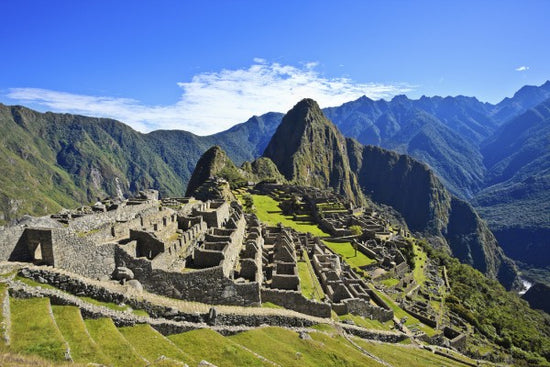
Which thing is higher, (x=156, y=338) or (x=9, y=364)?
(x=9, y=364)

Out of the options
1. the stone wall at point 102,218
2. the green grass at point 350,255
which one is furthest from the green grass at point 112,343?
the green grass at point 350,255

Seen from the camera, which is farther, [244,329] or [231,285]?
[231,285]

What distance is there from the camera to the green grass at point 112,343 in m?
13.3

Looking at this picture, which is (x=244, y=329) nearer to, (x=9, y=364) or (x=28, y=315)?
(x=28, y=315)

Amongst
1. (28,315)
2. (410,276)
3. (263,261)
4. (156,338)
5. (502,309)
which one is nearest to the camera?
(28,315)

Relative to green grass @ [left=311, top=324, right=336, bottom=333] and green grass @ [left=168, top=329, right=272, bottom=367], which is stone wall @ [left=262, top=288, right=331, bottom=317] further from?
green grass @ [left=168, top=329, right=272, bottom=367]

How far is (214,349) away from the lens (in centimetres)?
1678

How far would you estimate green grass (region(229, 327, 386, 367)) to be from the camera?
18.6 m

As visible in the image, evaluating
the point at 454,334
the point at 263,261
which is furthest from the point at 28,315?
the point at 454,334

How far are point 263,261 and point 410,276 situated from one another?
4447 centimetres

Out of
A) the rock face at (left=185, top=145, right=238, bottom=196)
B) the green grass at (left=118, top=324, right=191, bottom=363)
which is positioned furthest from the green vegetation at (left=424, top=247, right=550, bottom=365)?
the rock face at (left=185, top=145, right=238, bottom=196)

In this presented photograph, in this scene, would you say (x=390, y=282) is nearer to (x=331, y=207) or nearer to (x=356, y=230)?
(x=356, y=230)

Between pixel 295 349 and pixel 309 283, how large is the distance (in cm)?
1493

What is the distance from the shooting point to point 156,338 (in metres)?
16.2
